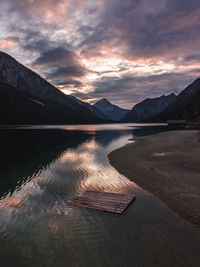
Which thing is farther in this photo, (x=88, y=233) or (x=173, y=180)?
(x=173, y=180)

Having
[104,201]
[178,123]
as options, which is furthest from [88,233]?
[178,123]

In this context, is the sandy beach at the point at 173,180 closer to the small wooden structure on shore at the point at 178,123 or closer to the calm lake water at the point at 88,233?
the calm lake water at the point at 88,233

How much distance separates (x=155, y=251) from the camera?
913 cm

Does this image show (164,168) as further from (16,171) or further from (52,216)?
(16,171)

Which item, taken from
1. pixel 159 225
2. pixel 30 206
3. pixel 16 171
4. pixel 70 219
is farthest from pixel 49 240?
pixel 16 171

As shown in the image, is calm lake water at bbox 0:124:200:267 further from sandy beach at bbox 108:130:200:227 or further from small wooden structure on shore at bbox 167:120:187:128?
small wooden structure on shore at bbox 167:120:187:128

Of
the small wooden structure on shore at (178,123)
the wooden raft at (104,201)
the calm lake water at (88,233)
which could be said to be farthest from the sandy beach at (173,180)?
the small wooden structure on shore at (178,123)

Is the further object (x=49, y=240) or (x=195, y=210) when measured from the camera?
(x=195, y=210)

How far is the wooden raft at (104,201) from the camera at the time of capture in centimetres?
1398

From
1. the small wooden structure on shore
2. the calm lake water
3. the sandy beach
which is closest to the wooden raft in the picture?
the calm lake water

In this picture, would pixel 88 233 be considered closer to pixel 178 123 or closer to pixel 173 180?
pixel 173 180

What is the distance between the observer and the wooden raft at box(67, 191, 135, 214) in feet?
45.9

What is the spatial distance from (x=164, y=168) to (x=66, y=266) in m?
18.8

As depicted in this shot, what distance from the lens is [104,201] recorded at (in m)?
15.1
